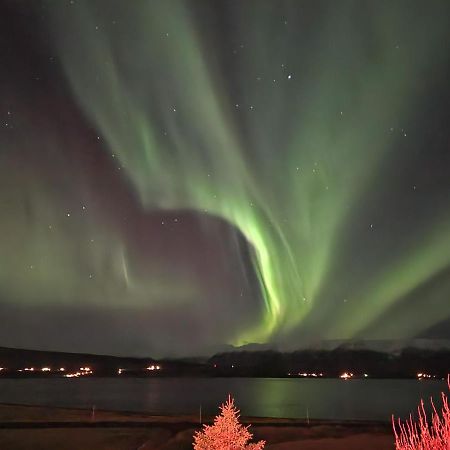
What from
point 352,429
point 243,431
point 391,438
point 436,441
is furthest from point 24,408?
point 436,441

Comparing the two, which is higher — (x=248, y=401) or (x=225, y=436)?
(x=248, y=401)

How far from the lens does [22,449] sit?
923 inches

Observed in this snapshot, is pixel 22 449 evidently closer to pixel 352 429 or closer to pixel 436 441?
pixel 352 429

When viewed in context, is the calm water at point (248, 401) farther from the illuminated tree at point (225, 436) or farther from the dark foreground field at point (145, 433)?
the illuminated tree at point (225, 436)

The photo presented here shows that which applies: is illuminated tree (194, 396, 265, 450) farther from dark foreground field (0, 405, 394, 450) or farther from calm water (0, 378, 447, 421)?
calm water (0, 378, 447, 421)

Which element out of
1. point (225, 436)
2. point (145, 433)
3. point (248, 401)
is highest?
point (248, 401)

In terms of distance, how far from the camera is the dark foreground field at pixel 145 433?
24.6 metres

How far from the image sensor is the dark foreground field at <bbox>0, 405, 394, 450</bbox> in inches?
969

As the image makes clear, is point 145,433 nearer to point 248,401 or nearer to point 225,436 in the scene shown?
point 225,436

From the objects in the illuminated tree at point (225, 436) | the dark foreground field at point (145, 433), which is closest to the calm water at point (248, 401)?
the dark foreground field at point (145, 433)

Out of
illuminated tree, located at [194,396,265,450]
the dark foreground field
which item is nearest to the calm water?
the dark foreground field

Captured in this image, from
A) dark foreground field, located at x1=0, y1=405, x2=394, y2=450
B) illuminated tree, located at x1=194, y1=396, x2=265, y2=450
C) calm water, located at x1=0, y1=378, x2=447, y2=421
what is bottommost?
illuminated tree, located at x1=194, y1=396, x2=265, y2=450

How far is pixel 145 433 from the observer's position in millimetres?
27641

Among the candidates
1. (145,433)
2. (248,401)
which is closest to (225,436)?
(145,433)
